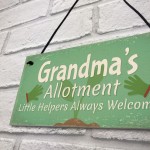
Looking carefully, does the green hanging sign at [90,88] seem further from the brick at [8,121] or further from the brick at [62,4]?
the brick at [62,4]

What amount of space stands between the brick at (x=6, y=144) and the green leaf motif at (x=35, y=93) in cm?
12

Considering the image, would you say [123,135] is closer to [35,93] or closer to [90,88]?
[90,88]

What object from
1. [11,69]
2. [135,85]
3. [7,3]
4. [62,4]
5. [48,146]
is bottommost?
[48,146]

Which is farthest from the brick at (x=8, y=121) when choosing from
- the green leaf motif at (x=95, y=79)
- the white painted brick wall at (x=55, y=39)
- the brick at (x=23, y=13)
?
the brick at (x=23, y=13)

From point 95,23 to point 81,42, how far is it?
64 millimetres

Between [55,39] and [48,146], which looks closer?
[48,146]

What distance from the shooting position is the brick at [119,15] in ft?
1.90

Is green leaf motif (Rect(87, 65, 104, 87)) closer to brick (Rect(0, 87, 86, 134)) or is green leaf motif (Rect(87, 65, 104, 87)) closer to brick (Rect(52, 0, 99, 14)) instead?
brick (Rect(0, 87, 86, 134))

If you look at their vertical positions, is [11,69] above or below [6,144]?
above

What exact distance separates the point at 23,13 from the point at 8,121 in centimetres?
39

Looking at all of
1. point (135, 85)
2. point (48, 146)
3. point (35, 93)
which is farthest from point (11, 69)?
point (135, 85)

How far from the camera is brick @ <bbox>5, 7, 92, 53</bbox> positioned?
2.21ft

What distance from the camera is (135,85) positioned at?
489 mm

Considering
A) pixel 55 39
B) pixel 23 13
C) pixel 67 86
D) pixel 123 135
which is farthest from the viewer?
pixel 23 13
